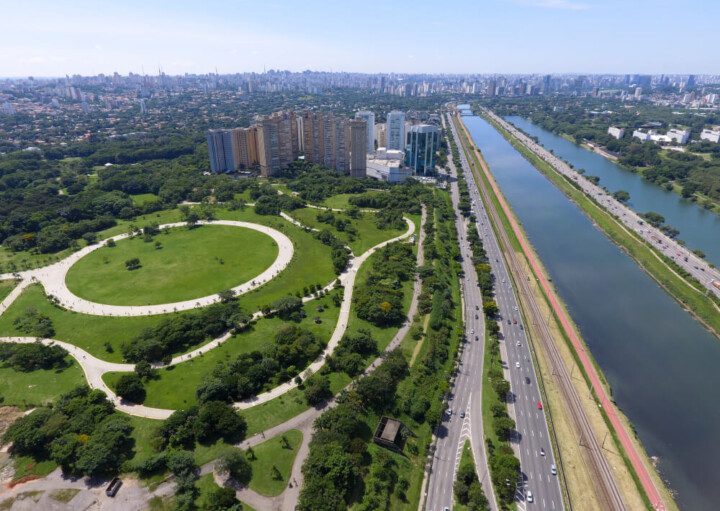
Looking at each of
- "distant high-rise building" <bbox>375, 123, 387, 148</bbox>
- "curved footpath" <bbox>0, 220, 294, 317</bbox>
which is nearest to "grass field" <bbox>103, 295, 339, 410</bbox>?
"curved footpath" <bbox>0, 220, 294, 317</bbox>

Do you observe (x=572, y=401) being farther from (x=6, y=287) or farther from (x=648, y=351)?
(x=6, y=287)

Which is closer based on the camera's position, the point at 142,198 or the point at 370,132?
the point at 142,198

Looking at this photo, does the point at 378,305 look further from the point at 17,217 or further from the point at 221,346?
the point at 17,217

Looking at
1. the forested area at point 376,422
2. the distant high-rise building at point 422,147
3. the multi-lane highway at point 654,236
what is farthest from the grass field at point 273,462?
the distant high-rise building at point 422,147

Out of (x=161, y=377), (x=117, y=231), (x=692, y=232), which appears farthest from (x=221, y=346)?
(x=692, y=232)

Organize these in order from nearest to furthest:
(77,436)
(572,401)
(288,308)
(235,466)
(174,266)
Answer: (235,466) < (77,436) < (572,401) < (288,308) < (174,266)

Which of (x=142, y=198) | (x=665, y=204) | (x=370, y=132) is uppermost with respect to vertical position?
(x=370, y=132)

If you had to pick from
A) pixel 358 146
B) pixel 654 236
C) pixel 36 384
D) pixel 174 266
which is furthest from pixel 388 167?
pixel 36 384
